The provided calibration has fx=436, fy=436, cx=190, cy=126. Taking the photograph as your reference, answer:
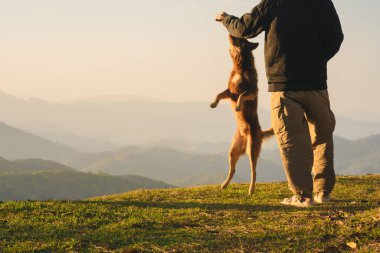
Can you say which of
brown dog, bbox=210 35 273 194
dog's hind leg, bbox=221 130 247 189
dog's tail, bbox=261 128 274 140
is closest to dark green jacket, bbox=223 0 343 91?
brown dog, bbox=210 35 273 194

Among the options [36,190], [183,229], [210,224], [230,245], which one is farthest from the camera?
[36,190]

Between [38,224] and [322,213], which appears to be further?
[322,213]

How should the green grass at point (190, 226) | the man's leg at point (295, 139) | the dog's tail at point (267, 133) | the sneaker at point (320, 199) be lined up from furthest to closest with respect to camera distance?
1. the dog's tail at point (267, 133)
2. the sneaker at point (320, 199)
3. the man's leg at point (295, 139)
4. the green grass at point (190, 226)

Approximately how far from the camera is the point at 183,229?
19.6ft

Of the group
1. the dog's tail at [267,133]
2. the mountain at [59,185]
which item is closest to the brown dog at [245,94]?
the dog's tail at [267,133]

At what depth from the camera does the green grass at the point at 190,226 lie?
16.6ft

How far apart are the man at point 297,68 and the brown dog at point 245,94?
1.65 meters

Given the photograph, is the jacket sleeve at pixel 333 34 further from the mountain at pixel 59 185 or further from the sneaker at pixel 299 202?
the mountain at pixel 59 185

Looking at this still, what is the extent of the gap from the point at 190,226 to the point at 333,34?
4.36 metres

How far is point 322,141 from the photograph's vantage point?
8.16 metres

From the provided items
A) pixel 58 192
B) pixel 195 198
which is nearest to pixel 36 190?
pixel 58 192

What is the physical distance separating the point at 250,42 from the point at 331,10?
7.52 ft

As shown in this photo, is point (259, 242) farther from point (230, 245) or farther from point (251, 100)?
point (251, 100)

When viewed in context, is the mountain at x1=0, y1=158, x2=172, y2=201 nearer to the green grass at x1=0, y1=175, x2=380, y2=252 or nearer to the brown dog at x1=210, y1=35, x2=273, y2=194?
the brown dog at x1=210, y1=35, x2=273, y2=194
